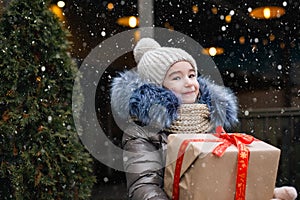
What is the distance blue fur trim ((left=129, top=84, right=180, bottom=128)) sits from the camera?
2102 millimetres

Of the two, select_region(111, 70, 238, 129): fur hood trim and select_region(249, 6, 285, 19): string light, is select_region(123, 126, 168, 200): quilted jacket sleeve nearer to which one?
select_region(111, 70, 238, 129): fur hood trim

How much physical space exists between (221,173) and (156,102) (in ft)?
1.60

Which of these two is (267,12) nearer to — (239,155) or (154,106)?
(154,106)

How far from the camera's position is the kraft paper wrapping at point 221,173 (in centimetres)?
177

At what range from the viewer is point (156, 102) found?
214 centimetres

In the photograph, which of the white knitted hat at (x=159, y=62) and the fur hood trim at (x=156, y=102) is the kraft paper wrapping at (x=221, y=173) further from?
the white knitted hat at (x=159, y=62)

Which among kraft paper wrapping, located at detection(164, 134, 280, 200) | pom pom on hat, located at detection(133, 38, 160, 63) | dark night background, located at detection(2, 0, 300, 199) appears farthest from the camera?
dark night background, located at detection(2, 0, 300, 199)

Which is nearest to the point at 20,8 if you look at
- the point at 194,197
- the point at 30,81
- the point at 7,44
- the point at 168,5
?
the point at 7,44

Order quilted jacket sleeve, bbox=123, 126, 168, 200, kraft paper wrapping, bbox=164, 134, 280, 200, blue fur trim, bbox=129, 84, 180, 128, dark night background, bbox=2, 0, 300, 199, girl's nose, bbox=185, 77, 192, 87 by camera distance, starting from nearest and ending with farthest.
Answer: kraft paper wrapping, bbox=164, 134, 280, 200, quilted jacket sleeve, bbox=123, 126, 168, 200, blue fur trim, bbox=129, 84, 180, 128, girl's nose, bbox=185, 77, 192, 87, dark night background, bbox=2, 0, 300, 199

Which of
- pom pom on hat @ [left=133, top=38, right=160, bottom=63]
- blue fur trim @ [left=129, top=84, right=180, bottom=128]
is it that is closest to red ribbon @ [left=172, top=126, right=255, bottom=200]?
blue fur trim @ [left=129, top=84, right=180, bottom=128]

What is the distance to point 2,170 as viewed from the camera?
3.90m

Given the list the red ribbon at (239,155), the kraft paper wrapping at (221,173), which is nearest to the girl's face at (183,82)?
the red ribbon at (239,155)

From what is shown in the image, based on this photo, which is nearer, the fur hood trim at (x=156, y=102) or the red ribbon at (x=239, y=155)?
the red ribbon at (x=239, y=155)

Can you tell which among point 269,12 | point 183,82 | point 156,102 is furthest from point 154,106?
point 269,12
